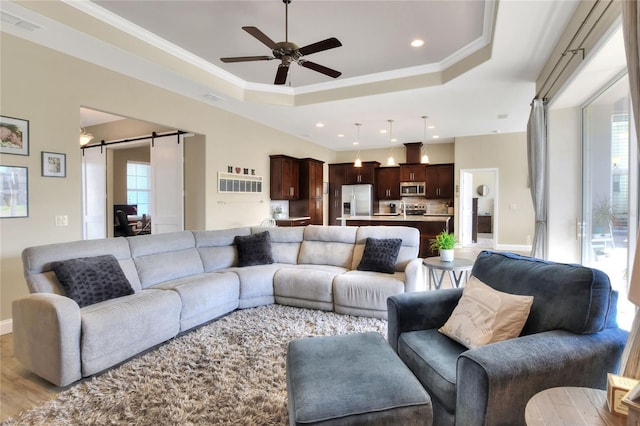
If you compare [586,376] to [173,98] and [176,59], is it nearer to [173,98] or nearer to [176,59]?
[176,59]

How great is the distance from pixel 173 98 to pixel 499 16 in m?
4.35

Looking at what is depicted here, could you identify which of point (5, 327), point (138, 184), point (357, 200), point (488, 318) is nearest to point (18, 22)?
point (5, 327)

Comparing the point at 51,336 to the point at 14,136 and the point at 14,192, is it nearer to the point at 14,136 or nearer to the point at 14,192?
the point at 14,192

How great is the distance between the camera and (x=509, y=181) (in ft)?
25.7

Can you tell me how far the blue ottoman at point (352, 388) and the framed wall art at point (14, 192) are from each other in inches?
133

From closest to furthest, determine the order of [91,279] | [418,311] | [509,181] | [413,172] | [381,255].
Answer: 1. [418,311]
2. [91,279]
3. [381,255]
4. [509,181]
5. [413,172]

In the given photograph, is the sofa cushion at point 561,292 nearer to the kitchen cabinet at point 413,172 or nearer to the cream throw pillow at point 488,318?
the cream throw pillow at point 488,318

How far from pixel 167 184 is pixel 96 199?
1774mm

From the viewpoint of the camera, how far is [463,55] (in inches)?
161

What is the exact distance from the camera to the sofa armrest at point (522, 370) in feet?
4.23

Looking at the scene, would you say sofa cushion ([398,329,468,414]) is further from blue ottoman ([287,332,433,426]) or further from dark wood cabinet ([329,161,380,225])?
dark wood cabinet ([329,161,380,225])

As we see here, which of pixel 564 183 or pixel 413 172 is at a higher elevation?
pixel 413 172

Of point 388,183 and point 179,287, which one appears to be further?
point 388,183

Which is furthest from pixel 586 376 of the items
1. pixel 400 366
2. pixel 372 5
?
pixel 372 5
